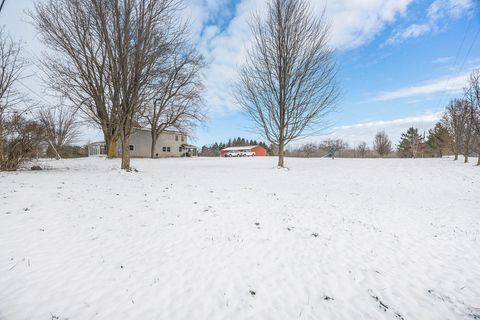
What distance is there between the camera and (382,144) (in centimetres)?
6097

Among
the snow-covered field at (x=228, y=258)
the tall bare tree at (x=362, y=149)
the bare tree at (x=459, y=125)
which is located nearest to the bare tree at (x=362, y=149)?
the tall bare tree at (x=362, y=149)

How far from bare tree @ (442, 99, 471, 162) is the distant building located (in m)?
37.5

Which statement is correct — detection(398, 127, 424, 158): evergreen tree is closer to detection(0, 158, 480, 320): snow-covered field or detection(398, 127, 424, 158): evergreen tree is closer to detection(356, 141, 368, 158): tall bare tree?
detection(356, 141, 368, 158): tall bare tree

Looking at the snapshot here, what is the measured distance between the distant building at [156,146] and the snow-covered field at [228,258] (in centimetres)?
3211

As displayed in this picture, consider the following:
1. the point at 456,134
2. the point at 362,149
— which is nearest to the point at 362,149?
the point at 362,149

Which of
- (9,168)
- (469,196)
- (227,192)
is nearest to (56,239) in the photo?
(227,192)

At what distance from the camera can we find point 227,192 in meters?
8.57

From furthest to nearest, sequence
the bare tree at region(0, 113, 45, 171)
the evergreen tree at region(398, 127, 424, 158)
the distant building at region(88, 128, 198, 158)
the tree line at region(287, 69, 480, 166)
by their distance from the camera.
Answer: the evergreen tree at region(398, 127, 424, 158) → the distant building at region(88, 128, 198, 158) → the tree line at region(287, 69, 480, 166) → the bare tree at region(0, 113, 45, 171)

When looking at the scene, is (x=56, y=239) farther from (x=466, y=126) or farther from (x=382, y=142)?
(x=382, y=142)

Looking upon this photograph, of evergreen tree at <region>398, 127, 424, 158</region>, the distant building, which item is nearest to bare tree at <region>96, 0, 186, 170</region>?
the distant building

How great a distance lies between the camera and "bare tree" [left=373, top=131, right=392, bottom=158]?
198 feet

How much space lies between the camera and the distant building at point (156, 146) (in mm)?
38688

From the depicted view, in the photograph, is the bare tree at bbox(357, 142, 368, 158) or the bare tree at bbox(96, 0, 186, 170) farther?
the bare tree at bbox(357, 142, 368, 158)

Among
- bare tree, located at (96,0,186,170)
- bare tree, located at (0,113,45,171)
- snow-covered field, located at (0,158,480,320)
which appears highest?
bare tree, located at (96,0,186,170)
